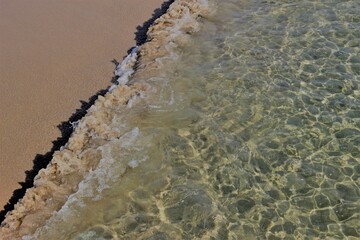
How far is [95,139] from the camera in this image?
8.80m

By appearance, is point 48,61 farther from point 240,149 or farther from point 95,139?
point 240,149

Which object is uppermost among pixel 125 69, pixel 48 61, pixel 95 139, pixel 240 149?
pixel 48 61

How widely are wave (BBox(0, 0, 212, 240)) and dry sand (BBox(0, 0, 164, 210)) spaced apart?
487 millimetres

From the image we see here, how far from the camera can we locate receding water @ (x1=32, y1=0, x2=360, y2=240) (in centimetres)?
737

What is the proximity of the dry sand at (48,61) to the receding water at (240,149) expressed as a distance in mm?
1336

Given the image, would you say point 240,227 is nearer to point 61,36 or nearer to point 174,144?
point 174,144

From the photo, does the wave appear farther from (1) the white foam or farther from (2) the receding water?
(2) the receding water

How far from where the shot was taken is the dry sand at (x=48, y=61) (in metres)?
8.73

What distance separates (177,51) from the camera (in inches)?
444

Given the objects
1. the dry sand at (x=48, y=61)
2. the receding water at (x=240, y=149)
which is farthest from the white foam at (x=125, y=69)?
the receding water at (x=240, y=149)

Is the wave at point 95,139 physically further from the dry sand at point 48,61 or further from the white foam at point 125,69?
the dry sand at point 48,61

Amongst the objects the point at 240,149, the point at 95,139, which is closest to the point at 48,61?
the point at 95,139

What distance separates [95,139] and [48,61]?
3089 millimetres

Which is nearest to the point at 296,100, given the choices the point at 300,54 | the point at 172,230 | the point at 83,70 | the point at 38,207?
the point at 300,54
